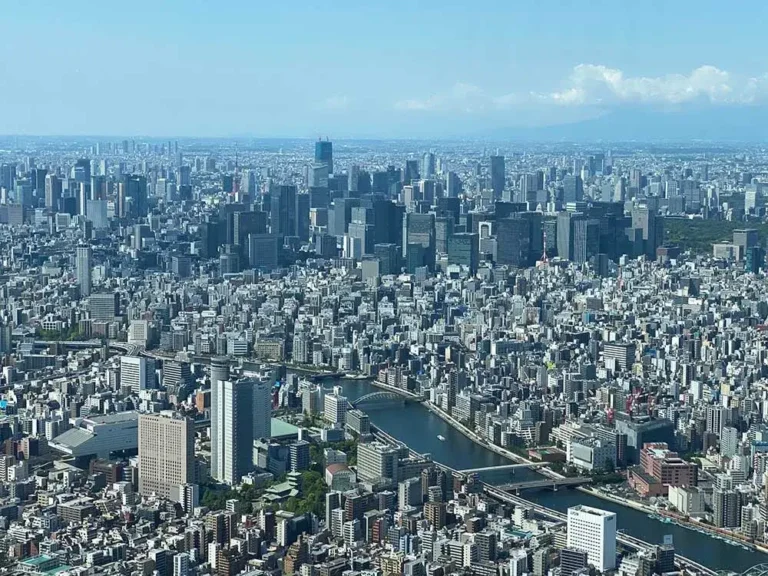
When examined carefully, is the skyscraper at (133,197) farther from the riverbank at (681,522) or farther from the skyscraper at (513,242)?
the riverbank at (681,522)

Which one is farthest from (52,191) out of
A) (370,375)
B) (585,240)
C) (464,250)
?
(370,375)

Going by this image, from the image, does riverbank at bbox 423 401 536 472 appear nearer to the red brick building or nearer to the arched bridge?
the arched bridge

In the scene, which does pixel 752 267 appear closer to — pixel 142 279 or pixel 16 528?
pixel 142 279

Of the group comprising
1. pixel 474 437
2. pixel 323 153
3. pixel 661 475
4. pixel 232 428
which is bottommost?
pixel 474 437

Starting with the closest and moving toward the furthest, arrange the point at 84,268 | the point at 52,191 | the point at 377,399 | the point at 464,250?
the point at 377,399
the point at 84,268
the point at 464,250
the point at 52,191

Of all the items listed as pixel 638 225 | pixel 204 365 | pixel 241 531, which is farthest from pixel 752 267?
pixel 241 531

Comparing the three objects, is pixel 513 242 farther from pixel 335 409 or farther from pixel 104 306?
pixel 335 409

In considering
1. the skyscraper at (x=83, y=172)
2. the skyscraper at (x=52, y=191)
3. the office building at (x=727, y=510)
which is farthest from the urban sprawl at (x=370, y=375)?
the skyscraper at (x=83, y=172)
